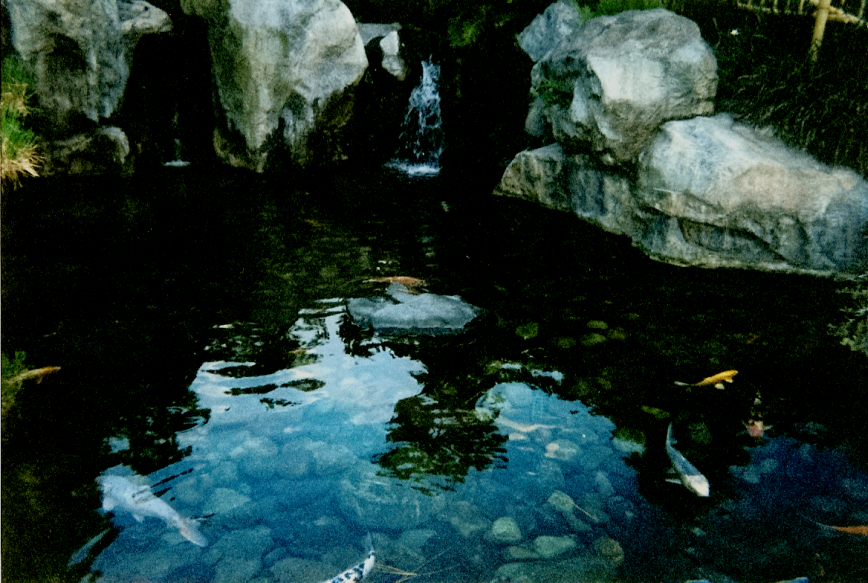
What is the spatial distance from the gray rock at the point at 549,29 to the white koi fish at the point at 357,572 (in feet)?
23.6

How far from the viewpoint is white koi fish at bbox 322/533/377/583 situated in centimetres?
272

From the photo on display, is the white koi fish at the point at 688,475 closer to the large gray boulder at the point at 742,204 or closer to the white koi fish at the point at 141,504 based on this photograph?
the white koi fish at the point at 141,504

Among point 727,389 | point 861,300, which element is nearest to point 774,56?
point 861,300

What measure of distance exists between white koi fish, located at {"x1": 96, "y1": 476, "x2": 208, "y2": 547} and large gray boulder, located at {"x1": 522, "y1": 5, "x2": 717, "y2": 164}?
5.34 metres

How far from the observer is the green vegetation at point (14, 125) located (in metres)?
6.01

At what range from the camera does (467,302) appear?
533 centimetres

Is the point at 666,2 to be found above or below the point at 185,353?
above

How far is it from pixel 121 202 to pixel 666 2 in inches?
265

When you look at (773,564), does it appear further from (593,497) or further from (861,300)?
(861,300)

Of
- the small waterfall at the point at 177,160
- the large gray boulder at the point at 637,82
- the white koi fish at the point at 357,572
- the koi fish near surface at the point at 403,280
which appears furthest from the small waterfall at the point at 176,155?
the white koi fish at the point at 357,572

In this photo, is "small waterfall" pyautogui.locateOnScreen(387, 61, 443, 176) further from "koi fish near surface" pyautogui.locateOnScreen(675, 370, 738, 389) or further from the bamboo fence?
"koi fish near surface" pyautogui.locateOnScreen(675, 370, 738, 389)

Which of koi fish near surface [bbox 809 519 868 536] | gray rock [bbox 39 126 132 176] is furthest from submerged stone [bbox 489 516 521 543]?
gray rock [bbox 39 126 132 176]

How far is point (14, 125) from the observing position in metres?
6.33

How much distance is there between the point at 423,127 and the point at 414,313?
605cm
